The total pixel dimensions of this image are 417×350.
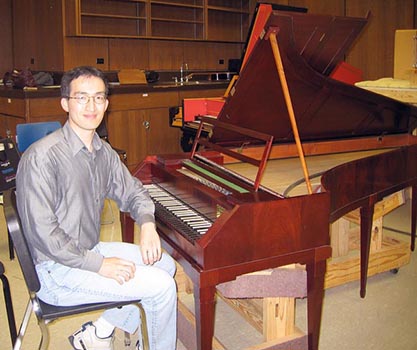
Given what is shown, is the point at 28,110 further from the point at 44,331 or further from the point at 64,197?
the point at 44,331

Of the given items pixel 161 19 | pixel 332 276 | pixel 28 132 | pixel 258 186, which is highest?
pixel 161 19

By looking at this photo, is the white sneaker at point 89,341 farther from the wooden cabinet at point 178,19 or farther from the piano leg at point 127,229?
the wooden cabinet at point 178,19

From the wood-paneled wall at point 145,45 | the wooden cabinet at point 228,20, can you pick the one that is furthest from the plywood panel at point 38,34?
the wooden cabinet at point 228,20

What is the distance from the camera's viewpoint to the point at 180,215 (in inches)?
79.3

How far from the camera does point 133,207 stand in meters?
2.02

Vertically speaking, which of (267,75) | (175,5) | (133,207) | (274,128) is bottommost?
(133,207)

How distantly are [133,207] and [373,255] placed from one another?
1.62 meters

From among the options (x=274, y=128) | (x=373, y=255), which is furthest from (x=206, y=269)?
(x=373, y=255)

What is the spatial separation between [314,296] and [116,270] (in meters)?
0.77

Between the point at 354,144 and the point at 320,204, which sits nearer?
the point at 320,204

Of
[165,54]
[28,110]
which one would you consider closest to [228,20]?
[165,54]

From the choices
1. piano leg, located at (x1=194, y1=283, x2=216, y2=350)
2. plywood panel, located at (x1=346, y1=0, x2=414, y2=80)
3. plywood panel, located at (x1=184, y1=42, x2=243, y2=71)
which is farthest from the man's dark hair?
plywood panel, located at (x1=184, y1=42, x2=243, y2=71)

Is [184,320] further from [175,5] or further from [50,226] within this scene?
[175,5]

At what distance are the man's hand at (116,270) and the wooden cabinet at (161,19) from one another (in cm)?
609
